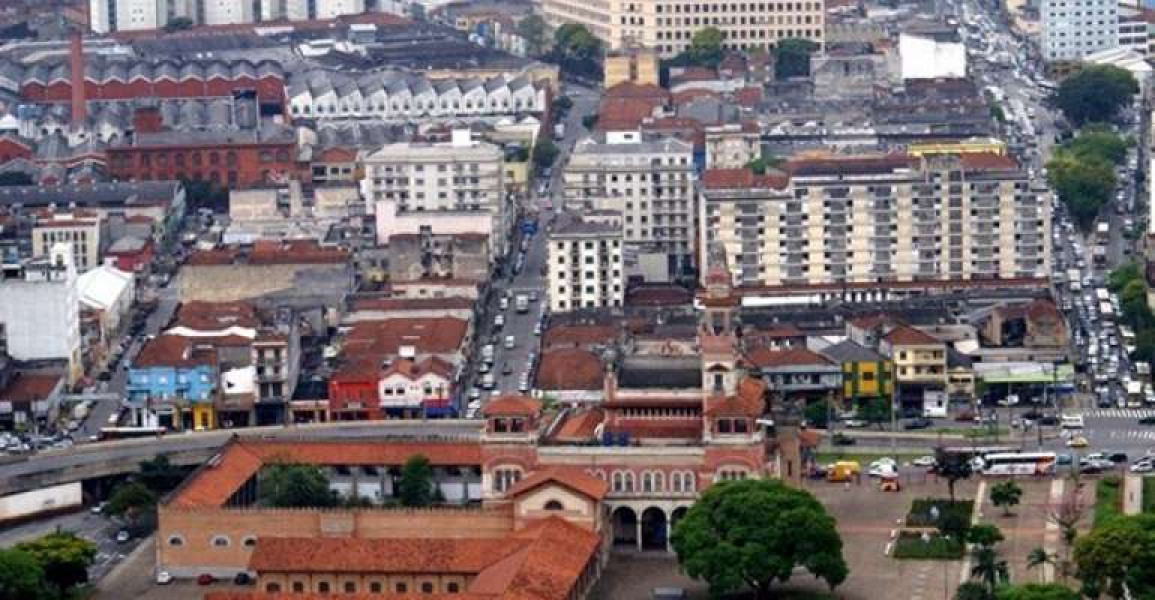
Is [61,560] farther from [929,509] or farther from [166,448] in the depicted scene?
[929,509]

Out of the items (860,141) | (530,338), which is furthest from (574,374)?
(860,141)

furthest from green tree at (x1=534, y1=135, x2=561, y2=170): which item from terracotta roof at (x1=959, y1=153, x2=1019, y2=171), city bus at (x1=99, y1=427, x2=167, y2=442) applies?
city bus at (x1=99, y1=427, x2=167, y2=442)

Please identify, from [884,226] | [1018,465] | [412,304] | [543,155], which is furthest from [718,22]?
[1018,465]

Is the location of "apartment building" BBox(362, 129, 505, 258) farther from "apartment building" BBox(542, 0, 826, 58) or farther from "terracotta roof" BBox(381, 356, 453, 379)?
"apartment building" BBox(542, 0, 826, 58)

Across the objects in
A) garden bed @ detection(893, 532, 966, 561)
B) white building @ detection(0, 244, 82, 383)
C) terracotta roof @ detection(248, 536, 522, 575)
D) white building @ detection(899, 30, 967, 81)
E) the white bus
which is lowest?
garden bed @ detection(893, 532, 966, 561)

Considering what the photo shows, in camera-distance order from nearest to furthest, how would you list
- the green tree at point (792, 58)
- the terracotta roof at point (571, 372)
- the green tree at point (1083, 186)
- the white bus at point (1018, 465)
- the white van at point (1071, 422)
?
1. the white bus at point (1018, 465)
2. the white van at point (1071, 422)
3. the terracotta roof at point (571, 372)
4. the green tree at point (1083, 186)
5. the green tree at point (792, 58)

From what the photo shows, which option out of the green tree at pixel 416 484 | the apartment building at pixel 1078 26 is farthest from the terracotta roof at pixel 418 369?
the apartment building at pixel 1078 26

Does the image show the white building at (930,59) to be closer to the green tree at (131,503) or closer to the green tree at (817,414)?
the green tree at (817,414)

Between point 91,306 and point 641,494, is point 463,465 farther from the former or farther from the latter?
point 91,306
